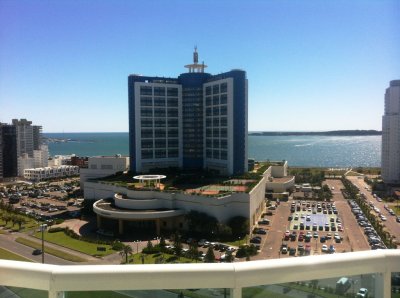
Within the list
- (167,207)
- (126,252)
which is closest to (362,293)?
(126,252)

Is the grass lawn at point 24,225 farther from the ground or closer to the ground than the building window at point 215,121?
closer to the ground

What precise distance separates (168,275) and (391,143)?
114 feet

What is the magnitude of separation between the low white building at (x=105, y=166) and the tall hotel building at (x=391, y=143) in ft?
71.7

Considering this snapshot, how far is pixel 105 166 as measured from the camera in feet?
91.1

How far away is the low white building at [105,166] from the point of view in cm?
2755

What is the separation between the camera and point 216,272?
3.93 ft

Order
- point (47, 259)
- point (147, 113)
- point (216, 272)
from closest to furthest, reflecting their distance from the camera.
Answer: point (216, 272)
point (47, 259)
point (147, 113)

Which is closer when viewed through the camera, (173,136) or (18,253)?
(18,253)

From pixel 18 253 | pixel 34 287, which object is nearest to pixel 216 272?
pixel 34 287

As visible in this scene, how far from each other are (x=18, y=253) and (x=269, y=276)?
1534cm

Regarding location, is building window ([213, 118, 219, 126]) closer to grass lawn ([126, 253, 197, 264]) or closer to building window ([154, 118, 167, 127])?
building window ([154, 118, 167, 127])

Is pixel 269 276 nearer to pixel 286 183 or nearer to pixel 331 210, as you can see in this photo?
pixel 331 210

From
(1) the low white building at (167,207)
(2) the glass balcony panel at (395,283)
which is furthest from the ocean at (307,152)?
(2) the glass balcony panel at (395,283)

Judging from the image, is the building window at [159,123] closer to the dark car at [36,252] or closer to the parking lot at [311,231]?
the parking lot at [311,231]
